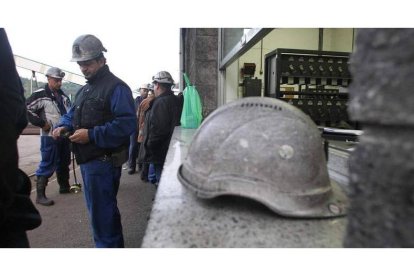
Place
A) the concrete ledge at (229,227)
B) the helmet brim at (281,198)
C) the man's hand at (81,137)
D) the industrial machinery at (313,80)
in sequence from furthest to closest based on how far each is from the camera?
the industrial machinery at (313,80) → the man's hand at (81,137) → the helmet brim at (281,198) → the concrete ledge at (229,227)

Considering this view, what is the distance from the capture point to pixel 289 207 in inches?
46.7

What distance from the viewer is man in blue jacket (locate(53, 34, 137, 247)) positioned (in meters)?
2.72

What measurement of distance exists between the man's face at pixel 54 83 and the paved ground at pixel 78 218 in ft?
6.24

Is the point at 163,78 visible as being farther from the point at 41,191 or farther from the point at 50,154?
the point at 41,191

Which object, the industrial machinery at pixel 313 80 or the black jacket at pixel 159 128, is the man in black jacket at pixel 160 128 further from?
the industrial machinery at pixel 313 80

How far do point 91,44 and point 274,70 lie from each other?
243 cm

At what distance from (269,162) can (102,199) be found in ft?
6.68

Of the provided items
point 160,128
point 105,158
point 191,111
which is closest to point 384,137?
point 105,158

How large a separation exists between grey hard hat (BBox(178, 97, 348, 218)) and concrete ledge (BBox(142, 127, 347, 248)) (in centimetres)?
7

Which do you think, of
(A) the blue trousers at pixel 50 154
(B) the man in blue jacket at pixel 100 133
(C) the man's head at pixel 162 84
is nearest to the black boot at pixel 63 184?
(A) the blue trousers at pixel 50 154

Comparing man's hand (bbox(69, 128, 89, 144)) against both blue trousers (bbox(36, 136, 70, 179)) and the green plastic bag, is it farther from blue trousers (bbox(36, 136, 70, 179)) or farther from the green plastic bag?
blue trousers (bbox(36, 136, 70, 179))

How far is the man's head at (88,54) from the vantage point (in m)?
2.82

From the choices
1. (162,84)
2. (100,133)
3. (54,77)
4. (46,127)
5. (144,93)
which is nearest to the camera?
(100,133)

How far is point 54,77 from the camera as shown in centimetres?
495
